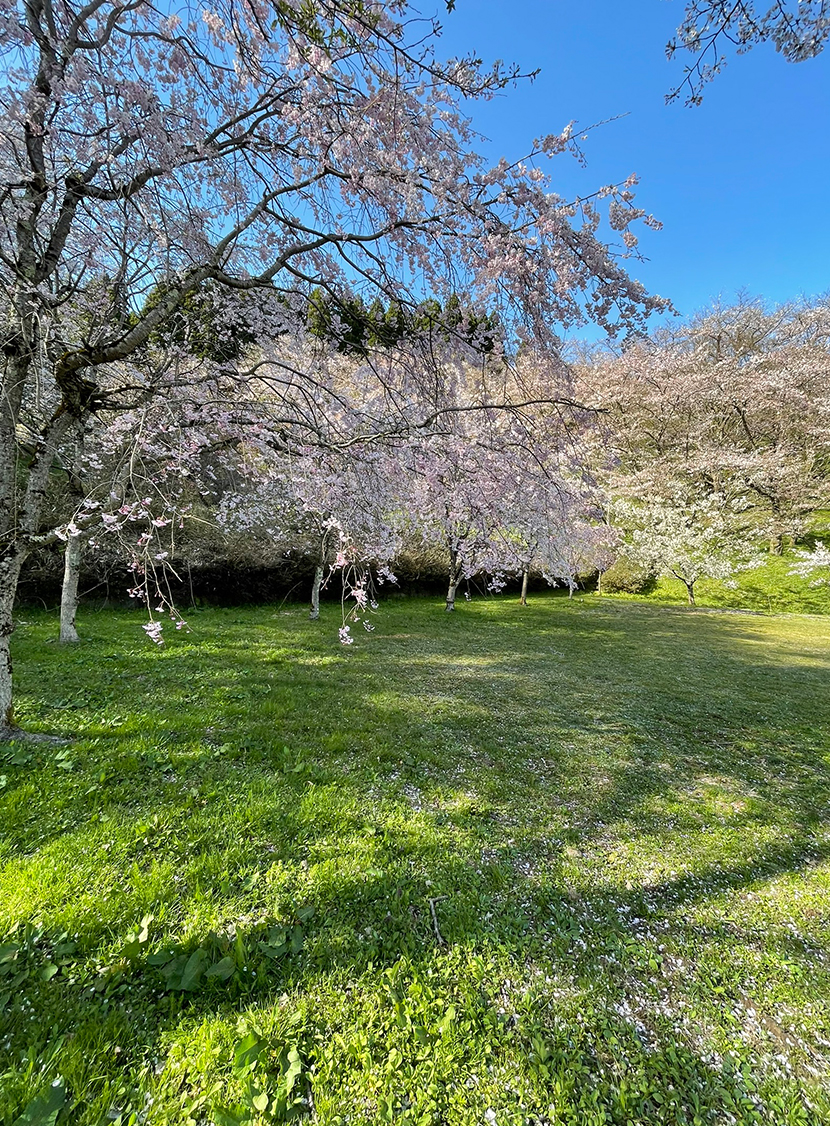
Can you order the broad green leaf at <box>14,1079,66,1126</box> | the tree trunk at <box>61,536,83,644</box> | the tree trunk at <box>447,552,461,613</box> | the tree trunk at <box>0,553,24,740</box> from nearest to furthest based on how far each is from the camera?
1. the broad green leaf at <box>14,1079,66,1126</box>
2. the tree trunk at <box>0,553,24,740</box>
3. the tree trunk at <box>61,536,83,644</box>
4. the tree trunk at <box>447,552,461,613</box>

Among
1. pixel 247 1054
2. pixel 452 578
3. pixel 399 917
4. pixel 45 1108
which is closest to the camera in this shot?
→ pixel 45 1108

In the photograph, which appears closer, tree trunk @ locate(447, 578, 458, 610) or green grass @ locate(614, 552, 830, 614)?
tree trunk @ locate(447, 578, 458, 610)

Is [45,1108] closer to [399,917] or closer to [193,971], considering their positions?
[193,971]

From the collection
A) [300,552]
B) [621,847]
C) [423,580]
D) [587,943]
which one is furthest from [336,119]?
[423,580]

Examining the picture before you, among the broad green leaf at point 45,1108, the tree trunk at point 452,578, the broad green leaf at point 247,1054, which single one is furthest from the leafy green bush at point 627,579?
the broad green leaf at point 45,1108

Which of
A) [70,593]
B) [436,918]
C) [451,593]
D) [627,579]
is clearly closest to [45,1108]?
[436,918]

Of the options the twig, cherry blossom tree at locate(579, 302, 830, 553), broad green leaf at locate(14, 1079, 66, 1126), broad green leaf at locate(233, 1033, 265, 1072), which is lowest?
the twig

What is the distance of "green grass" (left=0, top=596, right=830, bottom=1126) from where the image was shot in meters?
1.67

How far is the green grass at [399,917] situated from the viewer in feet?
5.48

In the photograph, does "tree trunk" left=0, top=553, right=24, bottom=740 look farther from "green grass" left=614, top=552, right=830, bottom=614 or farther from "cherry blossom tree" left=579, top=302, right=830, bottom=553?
"green grass" left=614, top=552, right=830, bottom=614

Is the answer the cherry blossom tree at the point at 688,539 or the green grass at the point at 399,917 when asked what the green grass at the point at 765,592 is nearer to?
the cherry blossom tree at the point at 688,539

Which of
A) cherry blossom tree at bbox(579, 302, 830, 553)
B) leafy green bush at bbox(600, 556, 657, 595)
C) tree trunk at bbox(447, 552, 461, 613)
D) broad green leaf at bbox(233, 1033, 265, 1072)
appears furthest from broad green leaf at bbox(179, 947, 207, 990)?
leafy green bush at bbox(600, 556, 657, 595)

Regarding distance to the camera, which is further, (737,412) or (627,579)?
(627,579)

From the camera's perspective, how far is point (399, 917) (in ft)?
8.11
